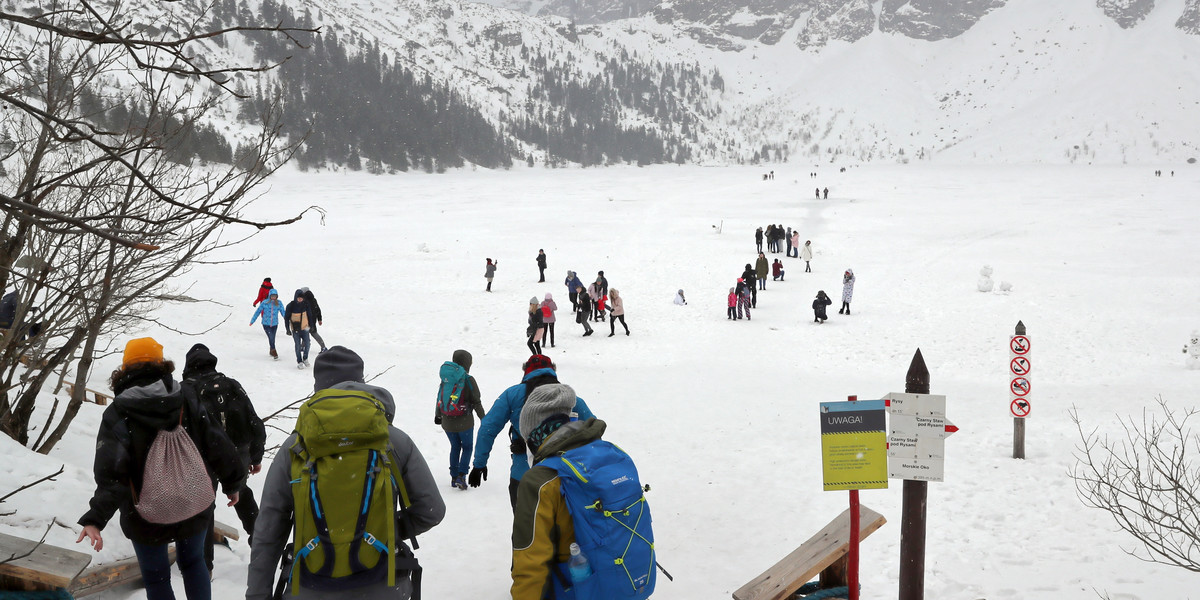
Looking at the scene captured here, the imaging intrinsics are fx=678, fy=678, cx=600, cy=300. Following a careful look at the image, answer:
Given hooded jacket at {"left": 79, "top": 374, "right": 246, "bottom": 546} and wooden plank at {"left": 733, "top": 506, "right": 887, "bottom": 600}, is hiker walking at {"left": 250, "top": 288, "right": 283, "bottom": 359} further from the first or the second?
wooden plank at {"left": 733, "top": 506, "right": 887, "bottom": 600}

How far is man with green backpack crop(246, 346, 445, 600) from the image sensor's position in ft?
8.53

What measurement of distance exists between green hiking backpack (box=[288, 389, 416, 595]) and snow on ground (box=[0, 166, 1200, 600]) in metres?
2.26

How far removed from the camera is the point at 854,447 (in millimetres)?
3570

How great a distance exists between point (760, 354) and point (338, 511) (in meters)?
13.2

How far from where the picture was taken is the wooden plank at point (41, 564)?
2598mm

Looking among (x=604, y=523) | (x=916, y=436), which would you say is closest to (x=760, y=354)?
→ (x=916, y=436)

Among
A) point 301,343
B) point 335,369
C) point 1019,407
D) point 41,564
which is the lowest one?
point 1019,407

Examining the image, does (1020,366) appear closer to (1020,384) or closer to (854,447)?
(1020,384)

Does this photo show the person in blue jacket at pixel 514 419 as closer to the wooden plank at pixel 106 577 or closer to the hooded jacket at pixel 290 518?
the hooded jacket at pixel 290 518

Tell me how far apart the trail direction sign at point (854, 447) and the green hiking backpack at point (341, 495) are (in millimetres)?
2224

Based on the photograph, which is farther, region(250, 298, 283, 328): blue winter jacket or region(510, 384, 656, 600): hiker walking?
region(250, 298, 283, 328): blue winter jacket

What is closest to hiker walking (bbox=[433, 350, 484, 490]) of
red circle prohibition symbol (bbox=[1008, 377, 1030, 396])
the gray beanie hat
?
the gray beanie hat

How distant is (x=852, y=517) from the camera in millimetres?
3695

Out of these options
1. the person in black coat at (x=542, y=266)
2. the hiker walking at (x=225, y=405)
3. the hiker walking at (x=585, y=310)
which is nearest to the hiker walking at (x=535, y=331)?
the hiker walking at (x=585, y=310)
